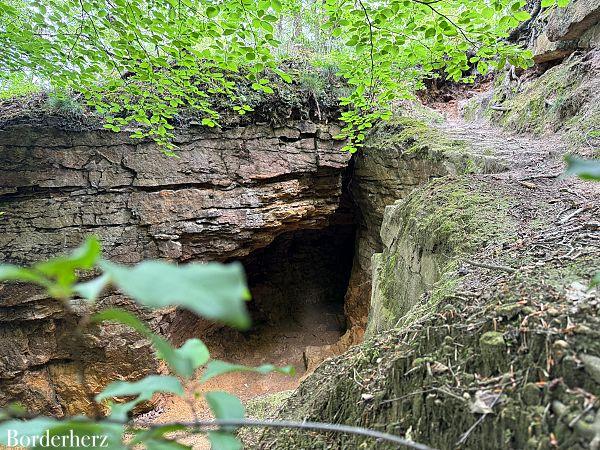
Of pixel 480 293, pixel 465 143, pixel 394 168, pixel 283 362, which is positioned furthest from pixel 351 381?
pixel 283 362

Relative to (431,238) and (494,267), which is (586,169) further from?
(431,238)

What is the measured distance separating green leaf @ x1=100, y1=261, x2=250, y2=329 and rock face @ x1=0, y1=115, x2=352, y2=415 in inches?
194

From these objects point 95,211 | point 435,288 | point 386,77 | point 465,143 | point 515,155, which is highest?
point 386,77

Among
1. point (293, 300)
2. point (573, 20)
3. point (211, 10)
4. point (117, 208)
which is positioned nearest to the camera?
point (211, 10)

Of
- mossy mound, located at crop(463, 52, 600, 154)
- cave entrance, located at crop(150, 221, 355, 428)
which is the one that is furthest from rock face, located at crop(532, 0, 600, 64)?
cave entrance, located at crop(150, 221, 355, 428)

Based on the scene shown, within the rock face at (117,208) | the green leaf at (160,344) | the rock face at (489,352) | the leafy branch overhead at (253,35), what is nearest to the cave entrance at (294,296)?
the rock face at (117,208)

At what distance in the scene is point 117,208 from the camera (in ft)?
15.5

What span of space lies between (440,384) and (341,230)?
6.73m

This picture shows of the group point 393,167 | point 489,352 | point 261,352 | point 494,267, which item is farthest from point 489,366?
point 261,352

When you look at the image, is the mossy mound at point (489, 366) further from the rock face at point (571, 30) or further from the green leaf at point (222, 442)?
the rock face at point (571, 30)

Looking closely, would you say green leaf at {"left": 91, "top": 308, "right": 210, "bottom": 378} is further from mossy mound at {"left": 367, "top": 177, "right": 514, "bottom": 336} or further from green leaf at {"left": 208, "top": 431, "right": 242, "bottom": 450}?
mossy mound at {"left": 367, "top": 177, "right": 514, "bottom": 336}

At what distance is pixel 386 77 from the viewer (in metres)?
2.99

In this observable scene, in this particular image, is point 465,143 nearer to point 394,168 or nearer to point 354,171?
point 394,168

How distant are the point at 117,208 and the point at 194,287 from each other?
5.12m
